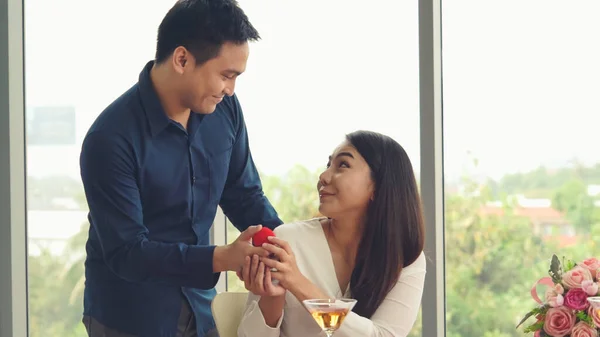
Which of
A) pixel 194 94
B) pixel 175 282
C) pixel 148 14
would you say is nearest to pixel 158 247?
pixel 175 282

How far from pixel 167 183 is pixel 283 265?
0.44m

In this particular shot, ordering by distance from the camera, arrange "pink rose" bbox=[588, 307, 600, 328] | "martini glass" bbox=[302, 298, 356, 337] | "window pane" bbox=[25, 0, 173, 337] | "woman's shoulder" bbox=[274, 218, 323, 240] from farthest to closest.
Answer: "window pane" bbox=[25, 0, 173, 337], "woman's shoulder" bbox=[274, 218, 323, 240], "pink rose" bbox=[588, 307, 600, 328], "martini glass" bbox=[302, 298, 356, 337]

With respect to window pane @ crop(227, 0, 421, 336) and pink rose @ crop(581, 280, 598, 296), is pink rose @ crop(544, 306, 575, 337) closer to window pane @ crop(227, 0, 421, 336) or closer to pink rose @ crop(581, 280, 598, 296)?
pink rose @ crop(581, 280, 598, 296)

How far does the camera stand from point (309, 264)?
8.30ft

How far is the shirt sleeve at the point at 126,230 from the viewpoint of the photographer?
226 cm

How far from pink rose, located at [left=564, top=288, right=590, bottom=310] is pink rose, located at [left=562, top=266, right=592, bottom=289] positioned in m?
0.02

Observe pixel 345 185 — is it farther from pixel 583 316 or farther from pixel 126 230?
pixel 583 316

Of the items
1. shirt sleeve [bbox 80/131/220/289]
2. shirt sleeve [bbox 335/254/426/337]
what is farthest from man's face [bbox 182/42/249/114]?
shirt sleeve [bbox 335/254/426/337]

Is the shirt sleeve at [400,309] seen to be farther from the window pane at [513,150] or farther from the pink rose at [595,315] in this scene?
the window pane at [513,150]

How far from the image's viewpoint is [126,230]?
230 cm

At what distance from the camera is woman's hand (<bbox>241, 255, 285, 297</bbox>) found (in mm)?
2211

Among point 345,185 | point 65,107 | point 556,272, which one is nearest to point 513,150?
point 345,185

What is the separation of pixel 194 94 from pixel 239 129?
1.21ft

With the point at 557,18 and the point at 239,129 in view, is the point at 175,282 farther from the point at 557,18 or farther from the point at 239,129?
the point at 557,18
